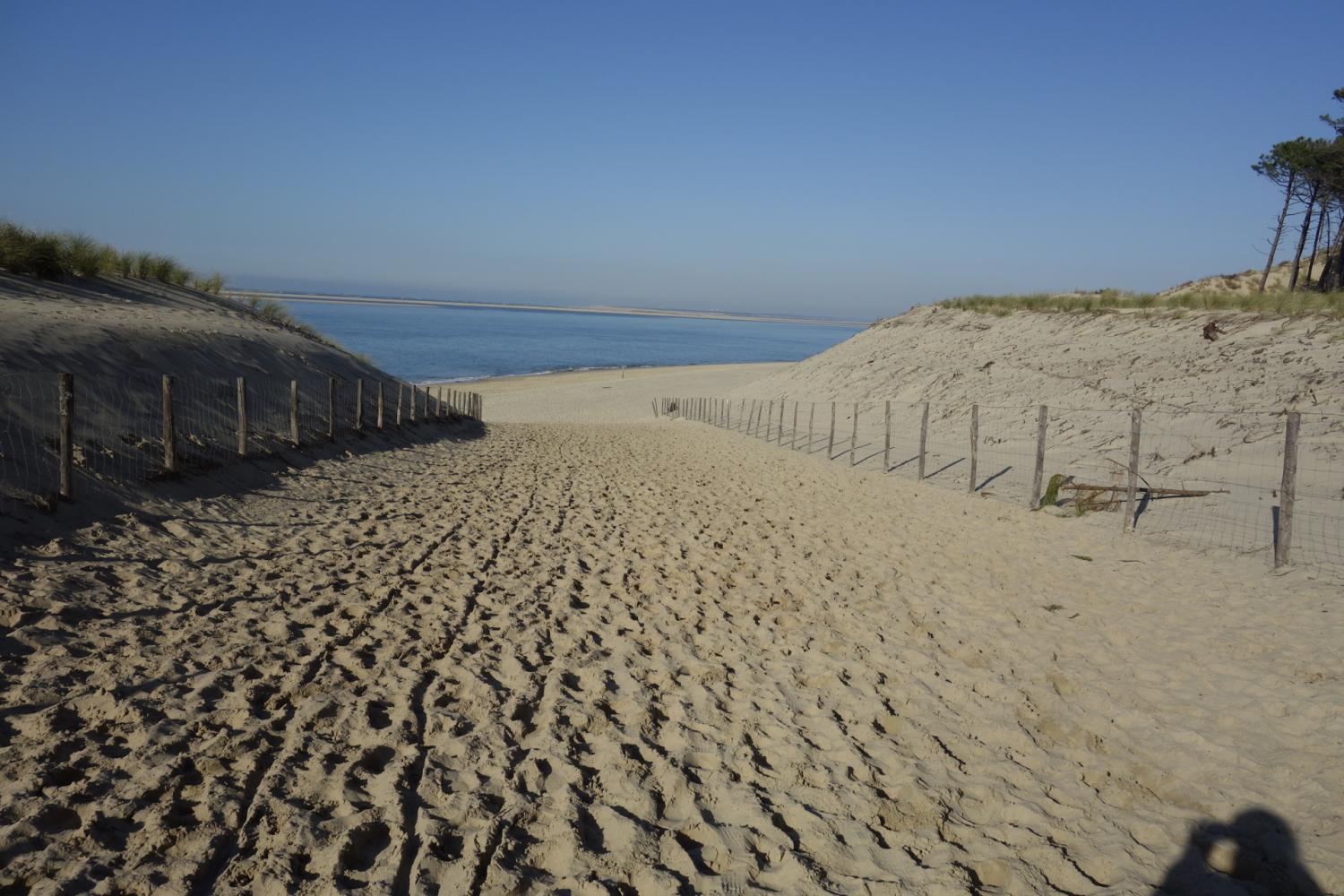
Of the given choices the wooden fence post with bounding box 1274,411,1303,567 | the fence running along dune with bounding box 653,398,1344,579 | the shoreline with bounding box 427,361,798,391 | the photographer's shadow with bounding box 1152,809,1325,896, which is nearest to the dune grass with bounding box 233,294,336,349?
the fence running along dune with bounding box 653,398,1344,579

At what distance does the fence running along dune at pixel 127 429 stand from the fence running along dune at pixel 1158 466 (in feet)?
35.3

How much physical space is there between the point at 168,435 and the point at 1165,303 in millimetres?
27113

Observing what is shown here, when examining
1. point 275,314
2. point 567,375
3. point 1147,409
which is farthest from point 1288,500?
point 567,375

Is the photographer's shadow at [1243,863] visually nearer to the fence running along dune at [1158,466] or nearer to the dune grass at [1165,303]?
the fence running along dune at [1158,466]

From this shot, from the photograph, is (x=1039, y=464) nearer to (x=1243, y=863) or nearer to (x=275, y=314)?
(x=1243, y=863)

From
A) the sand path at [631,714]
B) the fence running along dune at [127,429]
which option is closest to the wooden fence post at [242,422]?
the fence running along dune at [127,429]

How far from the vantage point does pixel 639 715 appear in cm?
441

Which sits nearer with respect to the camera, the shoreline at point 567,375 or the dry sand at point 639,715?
the dry sand at point 639,715

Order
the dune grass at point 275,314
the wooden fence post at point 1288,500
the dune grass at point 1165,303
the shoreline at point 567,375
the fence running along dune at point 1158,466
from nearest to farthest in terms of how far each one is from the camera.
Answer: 1. the wooden fence post at point 1288,500
2. the fence running along dune at point 1158,466
3. the dune grass at point 1165,303
4. the dune grass at point 275,314
5. the shoreline at point 567,375

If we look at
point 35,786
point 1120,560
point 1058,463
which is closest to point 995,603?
point 1120,560

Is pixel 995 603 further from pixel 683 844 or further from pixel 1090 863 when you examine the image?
pixel 683 844

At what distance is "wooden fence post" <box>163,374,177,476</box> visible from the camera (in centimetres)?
809

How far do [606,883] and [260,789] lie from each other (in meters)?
1.69

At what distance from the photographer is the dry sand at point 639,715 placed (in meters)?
3.13
